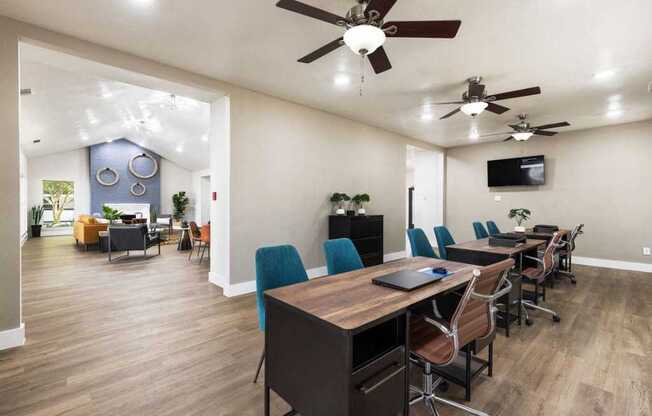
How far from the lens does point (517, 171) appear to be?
6676mm

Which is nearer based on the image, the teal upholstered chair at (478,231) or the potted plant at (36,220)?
the teal upholstered chair at (478,231)

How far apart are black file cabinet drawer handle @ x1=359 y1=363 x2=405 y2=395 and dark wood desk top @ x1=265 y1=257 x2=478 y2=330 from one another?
28cm

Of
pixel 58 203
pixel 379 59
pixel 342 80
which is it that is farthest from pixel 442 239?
pixel 58 203

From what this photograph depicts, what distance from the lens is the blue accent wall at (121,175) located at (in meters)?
11.0

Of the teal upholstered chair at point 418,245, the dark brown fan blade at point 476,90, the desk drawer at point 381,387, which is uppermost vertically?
the dark brown fan blade at point 476,90

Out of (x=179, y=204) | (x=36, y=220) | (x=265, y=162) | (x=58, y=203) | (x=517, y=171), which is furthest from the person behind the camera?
(x=179, y=204)

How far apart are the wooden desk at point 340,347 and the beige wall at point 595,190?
6.11m

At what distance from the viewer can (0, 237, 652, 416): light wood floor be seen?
5.99 ft

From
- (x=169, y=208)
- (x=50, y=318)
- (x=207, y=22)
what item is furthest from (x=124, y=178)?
(x=207, y=22)

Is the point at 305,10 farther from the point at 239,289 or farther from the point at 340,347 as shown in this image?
the point at 239,289

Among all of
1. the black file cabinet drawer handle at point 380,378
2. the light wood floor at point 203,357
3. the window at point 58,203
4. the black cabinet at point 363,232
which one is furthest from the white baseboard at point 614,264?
the window at point 58,203

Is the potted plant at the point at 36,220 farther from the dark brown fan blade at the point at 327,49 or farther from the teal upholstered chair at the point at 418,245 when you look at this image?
the teal upholstered chair at the point at 418,245

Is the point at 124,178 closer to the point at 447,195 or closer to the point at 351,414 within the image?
the point at 447,195

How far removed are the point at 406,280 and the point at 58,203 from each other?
13.4 metres
